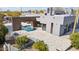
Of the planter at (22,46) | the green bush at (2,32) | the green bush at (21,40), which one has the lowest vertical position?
the planter at (22,46)

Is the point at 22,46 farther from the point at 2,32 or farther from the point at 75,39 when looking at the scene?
the point at 75,39

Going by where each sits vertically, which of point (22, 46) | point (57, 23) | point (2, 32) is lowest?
point (22, 46)

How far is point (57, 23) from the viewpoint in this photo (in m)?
2.21

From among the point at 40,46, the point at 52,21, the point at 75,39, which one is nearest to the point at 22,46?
the point at 40,46

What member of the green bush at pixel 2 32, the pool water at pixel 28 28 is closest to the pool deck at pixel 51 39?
the pool water at pixel 28 28

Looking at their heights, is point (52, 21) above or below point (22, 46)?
above

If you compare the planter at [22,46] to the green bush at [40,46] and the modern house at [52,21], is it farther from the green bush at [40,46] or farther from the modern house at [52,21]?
the modern house at [52,21]

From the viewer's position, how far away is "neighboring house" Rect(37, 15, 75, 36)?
2189 millimetres

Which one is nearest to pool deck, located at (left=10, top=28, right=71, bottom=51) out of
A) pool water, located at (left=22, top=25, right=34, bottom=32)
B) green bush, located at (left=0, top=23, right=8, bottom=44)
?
pool water, located at (left=22, top=25, right=34, bottom=32)

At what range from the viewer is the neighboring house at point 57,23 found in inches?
86.2

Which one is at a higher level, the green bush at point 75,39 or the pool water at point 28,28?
the pool water at point 28,28

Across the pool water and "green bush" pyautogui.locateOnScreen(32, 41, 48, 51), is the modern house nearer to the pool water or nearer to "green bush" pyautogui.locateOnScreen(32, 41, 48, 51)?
the pool water

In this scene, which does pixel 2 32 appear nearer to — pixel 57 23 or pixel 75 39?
pixel 57 23
